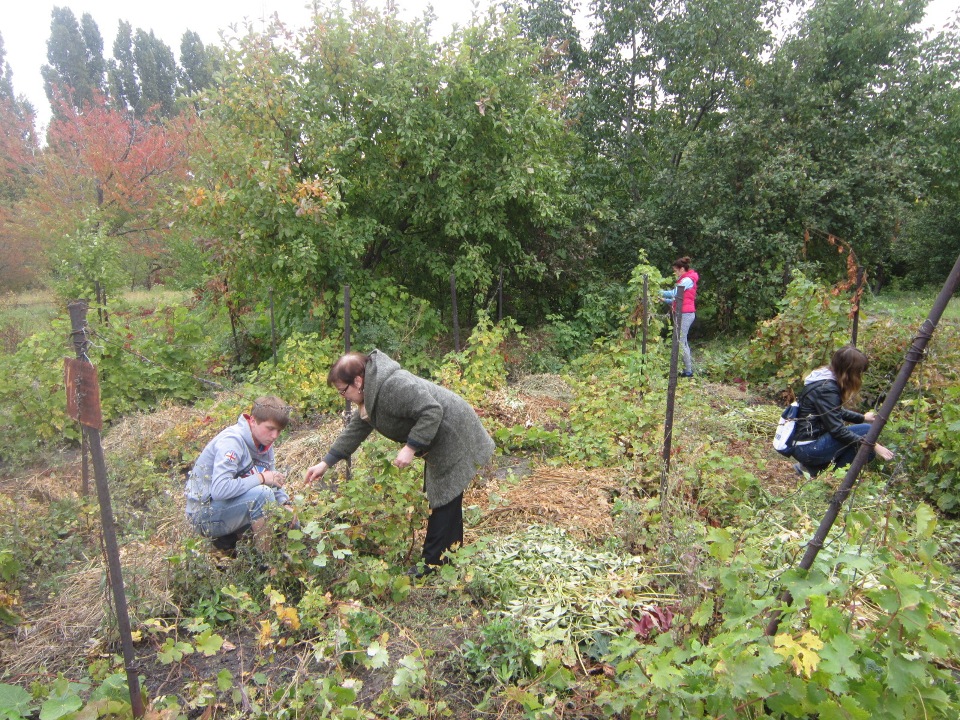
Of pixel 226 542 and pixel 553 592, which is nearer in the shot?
pixel 553 592

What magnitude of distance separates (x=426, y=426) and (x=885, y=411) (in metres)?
1.89

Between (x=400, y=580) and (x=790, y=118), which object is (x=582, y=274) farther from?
(x=400, y=580)

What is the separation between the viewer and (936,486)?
12.9 ft

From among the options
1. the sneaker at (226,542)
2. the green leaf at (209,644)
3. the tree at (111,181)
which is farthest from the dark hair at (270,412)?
the tree at (111,181)

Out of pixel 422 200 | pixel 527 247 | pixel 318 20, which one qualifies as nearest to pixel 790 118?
pixel 527 247

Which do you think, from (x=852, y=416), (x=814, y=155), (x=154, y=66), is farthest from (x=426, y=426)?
(x=154, y=66)

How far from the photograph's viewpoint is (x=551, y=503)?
384 cm

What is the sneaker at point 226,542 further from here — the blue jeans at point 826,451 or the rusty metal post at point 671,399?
the blue jeans at point 826,451

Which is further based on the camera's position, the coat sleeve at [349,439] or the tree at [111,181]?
the tree at [111,181]

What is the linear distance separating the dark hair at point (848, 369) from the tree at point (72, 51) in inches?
1977

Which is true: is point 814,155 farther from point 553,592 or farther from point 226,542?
point 226,542

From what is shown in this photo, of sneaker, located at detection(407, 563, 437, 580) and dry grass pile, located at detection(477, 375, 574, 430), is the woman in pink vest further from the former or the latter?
sneaker, located at detection(407, 563, 437, 580)

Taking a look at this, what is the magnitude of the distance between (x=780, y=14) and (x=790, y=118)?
2.23 m

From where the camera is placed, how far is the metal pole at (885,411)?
70.2 inches
